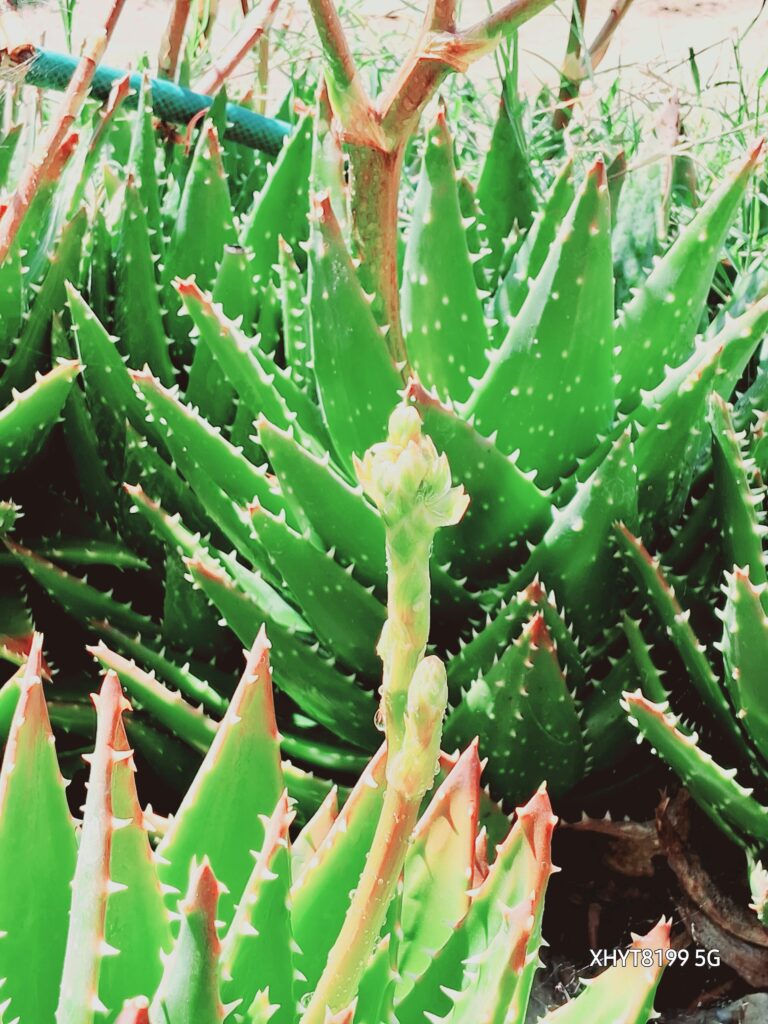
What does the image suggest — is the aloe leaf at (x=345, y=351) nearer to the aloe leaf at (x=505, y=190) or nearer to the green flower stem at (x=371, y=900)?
the aloe leaf at (x=505, y=190)

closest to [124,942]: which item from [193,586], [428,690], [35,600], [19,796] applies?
[19,796]

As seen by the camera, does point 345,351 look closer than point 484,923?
No

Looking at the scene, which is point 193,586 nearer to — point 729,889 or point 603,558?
point 603,558

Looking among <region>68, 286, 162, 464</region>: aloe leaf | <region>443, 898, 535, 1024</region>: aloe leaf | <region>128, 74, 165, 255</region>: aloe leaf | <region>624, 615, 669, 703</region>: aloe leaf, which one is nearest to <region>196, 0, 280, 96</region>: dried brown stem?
<region>128, 74, 165, 255</region>: aloe leaf

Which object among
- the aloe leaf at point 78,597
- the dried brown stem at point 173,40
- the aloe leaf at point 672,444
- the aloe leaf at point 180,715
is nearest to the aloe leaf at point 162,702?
the aloe leaf at point 180,715

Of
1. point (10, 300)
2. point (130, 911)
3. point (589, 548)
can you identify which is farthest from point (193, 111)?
point (130, 911)

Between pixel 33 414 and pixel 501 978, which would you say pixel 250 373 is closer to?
pixel 33 414

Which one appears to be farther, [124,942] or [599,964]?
[599,964]
